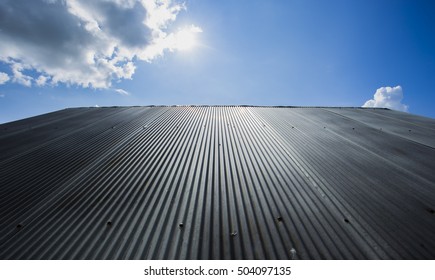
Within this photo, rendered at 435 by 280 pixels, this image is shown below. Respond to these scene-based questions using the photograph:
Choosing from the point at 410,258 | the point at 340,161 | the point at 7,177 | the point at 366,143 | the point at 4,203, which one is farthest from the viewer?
the point at 366,143

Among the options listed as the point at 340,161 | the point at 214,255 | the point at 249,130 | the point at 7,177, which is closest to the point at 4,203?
the point at 7,177

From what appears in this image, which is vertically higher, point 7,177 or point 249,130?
point 249,130

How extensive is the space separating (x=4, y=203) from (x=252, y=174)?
4347 mm

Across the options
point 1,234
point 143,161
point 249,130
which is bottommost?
point 1,234

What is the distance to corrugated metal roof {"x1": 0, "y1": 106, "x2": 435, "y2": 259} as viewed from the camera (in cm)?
226

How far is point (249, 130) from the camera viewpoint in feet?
20.6

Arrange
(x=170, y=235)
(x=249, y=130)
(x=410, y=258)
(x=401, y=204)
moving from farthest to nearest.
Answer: (x=249, y=130), (x=401, y=204), (x=170, y=235), (x=410, y=258)

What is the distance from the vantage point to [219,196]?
120 inches

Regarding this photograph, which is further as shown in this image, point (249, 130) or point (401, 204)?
point (249, 130)

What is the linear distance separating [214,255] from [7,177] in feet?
15.8

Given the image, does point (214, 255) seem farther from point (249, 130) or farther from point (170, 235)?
point (249, 130)

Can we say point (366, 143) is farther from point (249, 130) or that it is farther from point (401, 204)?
point (249, 130)

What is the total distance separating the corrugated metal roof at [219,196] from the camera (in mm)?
2256
